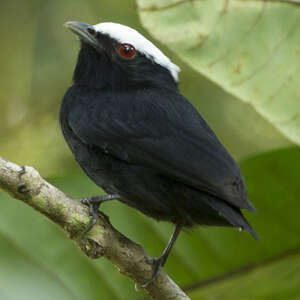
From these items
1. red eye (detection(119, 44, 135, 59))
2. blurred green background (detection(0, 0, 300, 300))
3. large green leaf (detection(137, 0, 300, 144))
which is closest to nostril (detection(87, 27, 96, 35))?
red eye (detection(119, 44, 135, 59))

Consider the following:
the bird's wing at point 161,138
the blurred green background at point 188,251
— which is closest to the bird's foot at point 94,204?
the bird's wing at point 161,138

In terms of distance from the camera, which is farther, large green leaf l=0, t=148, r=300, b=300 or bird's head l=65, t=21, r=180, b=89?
bird's head l=65, t=21, r=180, b=89

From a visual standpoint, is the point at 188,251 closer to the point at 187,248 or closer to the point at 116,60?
the point at 187,248

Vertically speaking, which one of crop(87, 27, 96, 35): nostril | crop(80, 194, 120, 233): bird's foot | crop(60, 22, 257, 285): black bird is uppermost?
crop(87, 27, 96, 35): nostril

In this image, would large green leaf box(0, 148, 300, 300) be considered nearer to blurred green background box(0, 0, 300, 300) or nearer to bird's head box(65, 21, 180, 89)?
blurred green background box(0, 0, 300, 300)

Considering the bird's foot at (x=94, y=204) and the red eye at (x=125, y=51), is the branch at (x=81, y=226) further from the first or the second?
the red eye at (x=125, y=51)

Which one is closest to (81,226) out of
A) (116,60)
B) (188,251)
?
(188,251)

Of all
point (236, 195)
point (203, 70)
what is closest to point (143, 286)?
point (236, 195)

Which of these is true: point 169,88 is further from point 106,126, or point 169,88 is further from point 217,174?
point 217,174
